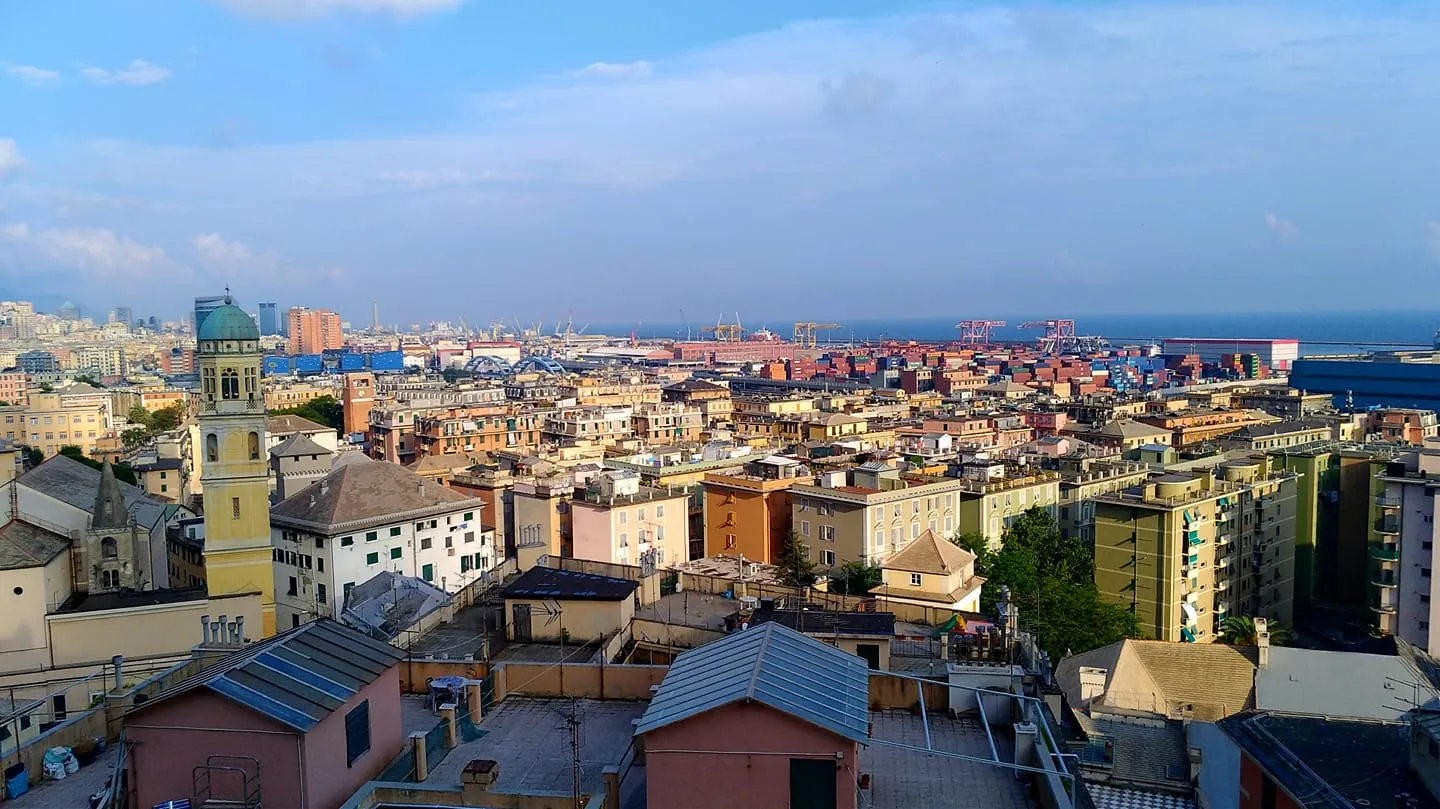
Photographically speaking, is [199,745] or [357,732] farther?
[357,732]

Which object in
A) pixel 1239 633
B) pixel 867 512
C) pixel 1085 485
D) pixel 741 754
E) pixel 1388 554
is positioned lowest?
pixel 1239 633

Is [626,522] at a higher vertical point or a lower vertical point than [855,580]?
higher

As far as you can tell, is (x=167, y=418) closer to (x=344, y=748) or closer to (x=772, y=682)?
(x=344, y=748)

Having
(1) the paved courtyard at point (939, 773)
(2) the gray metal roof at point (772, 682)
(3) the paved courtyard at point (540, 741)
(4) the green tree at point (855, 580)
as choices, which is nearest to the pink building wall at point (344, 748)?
(3) the paved courtyard at point (540, 741)

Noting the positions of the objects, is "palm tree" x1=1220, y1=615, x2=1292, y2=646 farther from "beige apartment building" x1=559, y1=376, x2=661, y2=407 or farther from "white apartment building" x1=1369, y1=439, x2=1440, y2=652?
"beige apartment building" x1=559, y1=376, x2=661, y2=407

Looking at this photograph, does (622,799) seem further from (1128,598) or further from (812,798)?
(1128,598)

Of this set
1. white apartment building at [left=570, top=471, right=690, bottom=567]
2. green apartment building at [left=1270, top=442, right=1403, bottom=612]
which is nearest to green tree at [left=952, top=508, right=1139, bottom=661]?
white apartment building at [left=570, top=471, right=690, bottom=567]

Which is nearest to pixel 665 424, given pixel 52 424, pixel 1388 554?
pixel 1388 554
